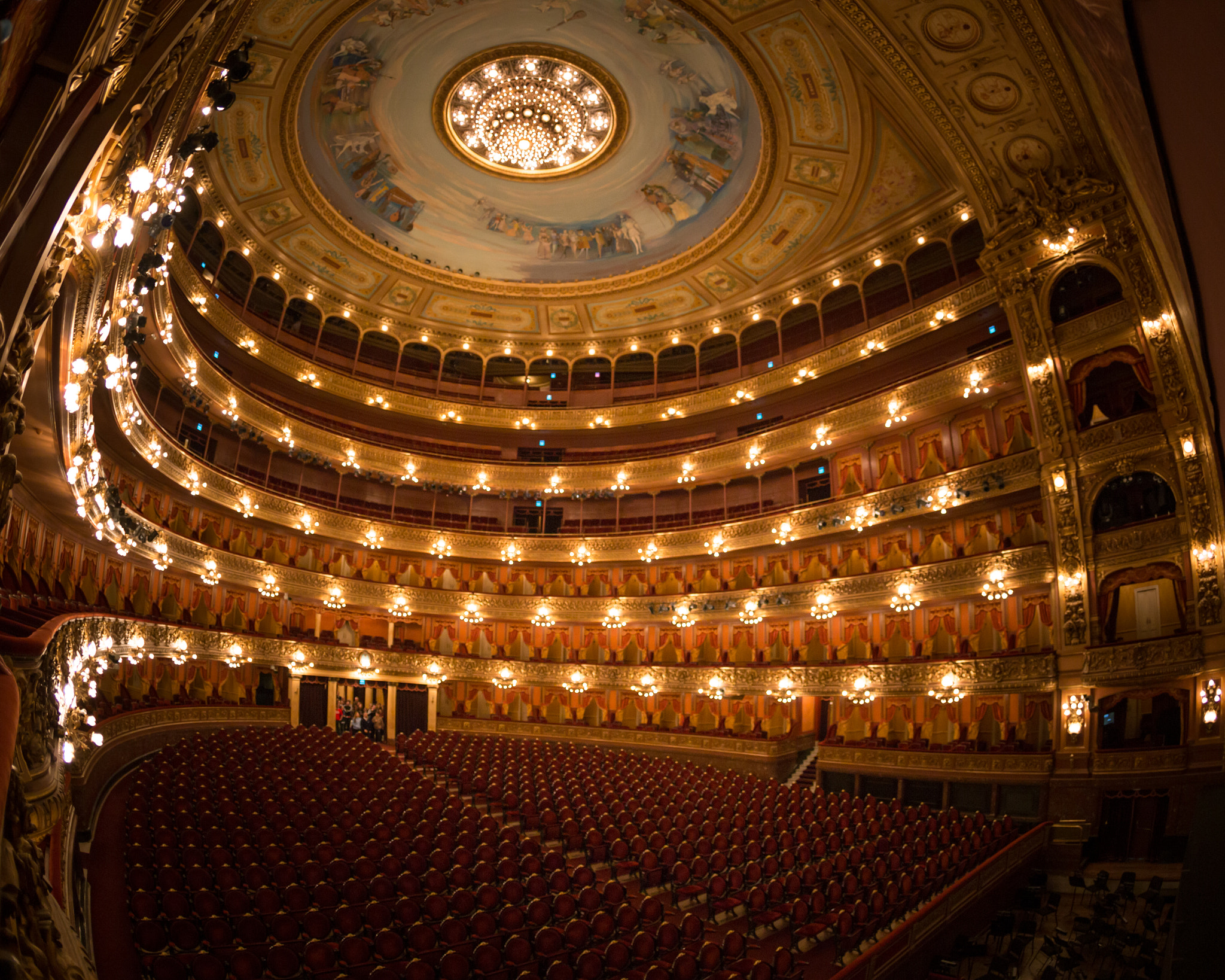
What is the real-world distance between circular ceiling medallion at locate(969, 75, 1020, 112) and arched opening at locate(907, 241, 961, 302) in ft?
19.2

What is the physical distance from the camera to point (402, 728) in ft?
79.4

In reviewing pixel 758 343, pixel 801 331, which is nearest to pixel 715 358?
pixel 758 343

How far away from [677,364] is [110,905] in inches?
959

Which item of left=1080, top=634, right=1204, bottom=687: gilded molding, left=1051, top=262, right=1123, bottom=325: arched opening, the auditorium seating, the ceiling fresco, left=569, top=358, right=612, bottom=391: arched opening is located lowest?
the auditorium seating

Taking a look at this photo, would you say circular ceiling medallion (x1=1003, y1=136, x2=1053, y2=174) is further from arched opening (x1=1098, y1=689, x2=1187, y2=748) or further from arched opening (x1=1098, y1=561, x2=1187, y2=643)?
arched opening (x1=1098, y1=689, x2=1187, y2=748)

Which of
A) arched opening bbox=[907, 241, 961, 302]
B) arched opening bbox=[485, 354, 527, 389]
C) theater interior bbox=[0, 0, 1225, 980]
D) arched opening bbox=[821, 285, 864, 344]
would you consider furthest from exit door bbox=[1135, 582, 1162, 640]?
arched opening bbox=[485, 354, 527, 389]

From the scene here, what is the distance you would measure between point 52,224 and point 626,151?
20.1 metres

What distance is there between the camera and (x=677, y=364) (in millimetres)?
28312

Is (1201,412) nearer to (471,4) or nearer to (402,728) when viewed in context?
(471,4)

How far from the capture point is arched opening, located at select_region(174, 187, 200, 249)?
19828 mm

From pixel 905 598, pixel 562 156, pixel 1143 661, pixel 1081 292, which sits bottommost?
pixel 1143 661

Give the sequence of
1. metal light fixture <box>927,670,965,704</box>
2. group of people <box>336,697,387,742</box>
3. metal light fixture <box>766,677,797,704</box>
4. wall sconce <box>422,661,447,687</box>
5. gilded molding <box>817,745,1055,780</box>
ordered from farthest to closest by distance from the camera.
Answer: wall sconce <box>422,661,447,687</box>
group of people <box>336,697,387,742</box>
metal light fixture <box>766,677,797,704</box>
metal light fixture <box>927,670,965,704</box>
gilded molding <box>817,745,1055,780</box>

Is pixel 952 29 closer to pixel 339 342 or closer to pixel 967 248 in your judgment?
pixel 967 248

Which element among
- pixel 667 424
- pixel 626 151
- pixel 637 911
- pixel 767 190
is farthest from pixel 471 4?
pixel 637 911
